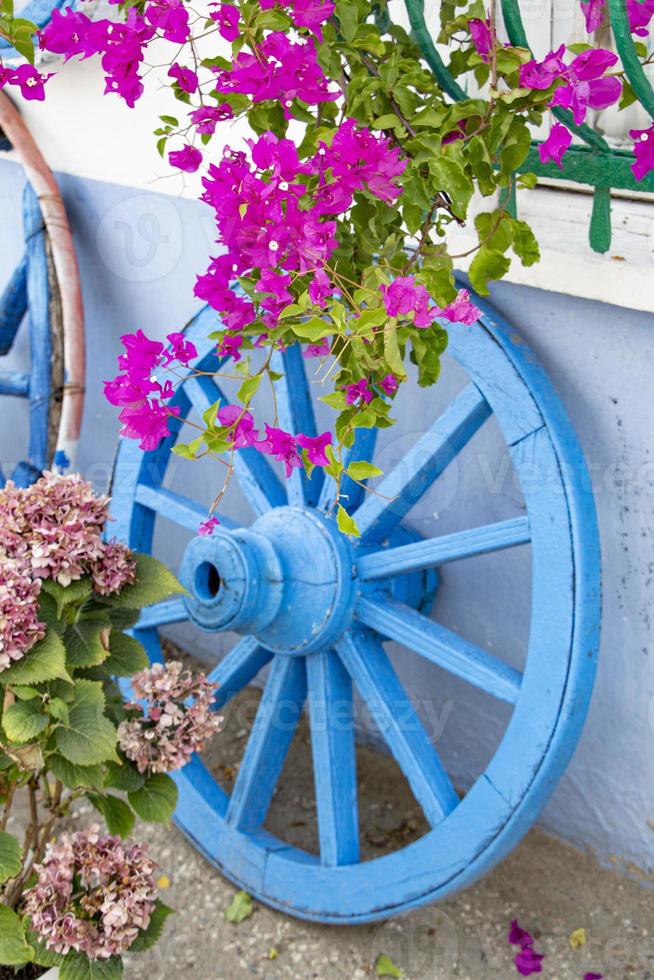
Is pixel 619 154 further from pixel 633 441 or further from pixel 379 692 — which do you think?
pixel 379 692

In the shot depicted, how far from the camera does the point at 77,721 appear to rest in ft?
5.10

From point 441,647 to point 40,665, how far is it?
0.70 meters

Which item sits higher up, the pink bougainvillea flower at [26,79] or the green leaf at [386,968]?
the pink bougainvillea flower at [26,79]

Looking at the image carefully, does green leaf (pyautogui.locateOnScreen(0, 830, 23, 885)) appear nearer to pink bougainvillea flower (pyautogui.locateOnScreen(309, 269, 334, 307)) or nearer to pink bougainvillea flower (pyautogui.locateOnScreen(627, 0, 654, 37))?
pink bougainvillea flower (pyautogui.locateOnScreen(309, 269, 334, 307))

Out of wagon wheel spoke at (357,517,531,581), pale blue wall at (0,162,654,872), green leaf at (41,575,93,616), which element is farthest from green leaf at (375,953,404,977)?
green leaf at (41,575,93,616)

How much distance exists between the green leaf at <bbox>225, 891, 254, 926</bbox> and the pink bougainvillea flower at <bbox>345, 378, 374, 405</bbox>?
1.14 metres

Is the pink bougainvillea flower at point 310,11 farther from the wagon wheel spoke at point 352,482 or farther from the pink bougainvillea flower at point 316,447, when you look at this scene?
the wagon wheel spoke at point 352,482

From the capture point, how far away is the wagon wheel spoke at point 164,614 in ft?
7.39

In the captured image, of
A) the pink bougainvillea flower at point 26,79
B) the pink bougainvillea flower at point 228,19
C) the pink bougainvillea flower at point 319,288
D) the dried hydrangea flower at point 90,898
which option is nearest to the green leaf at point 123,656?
the dried hydrangea flower at point 90,898

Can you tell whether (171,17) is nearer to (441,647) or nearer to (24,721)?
(24,721)

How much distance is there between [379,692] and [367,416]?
75cm

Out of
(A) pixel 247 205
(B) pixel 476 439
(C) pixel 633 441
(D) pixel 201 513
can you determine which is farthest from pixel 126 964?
(A) pixel 247 205

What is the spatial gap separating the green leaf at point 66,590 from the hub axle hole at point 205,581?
1.26 ft

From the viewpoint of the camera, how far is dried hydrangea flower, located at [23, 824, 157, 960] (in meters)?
1.49
